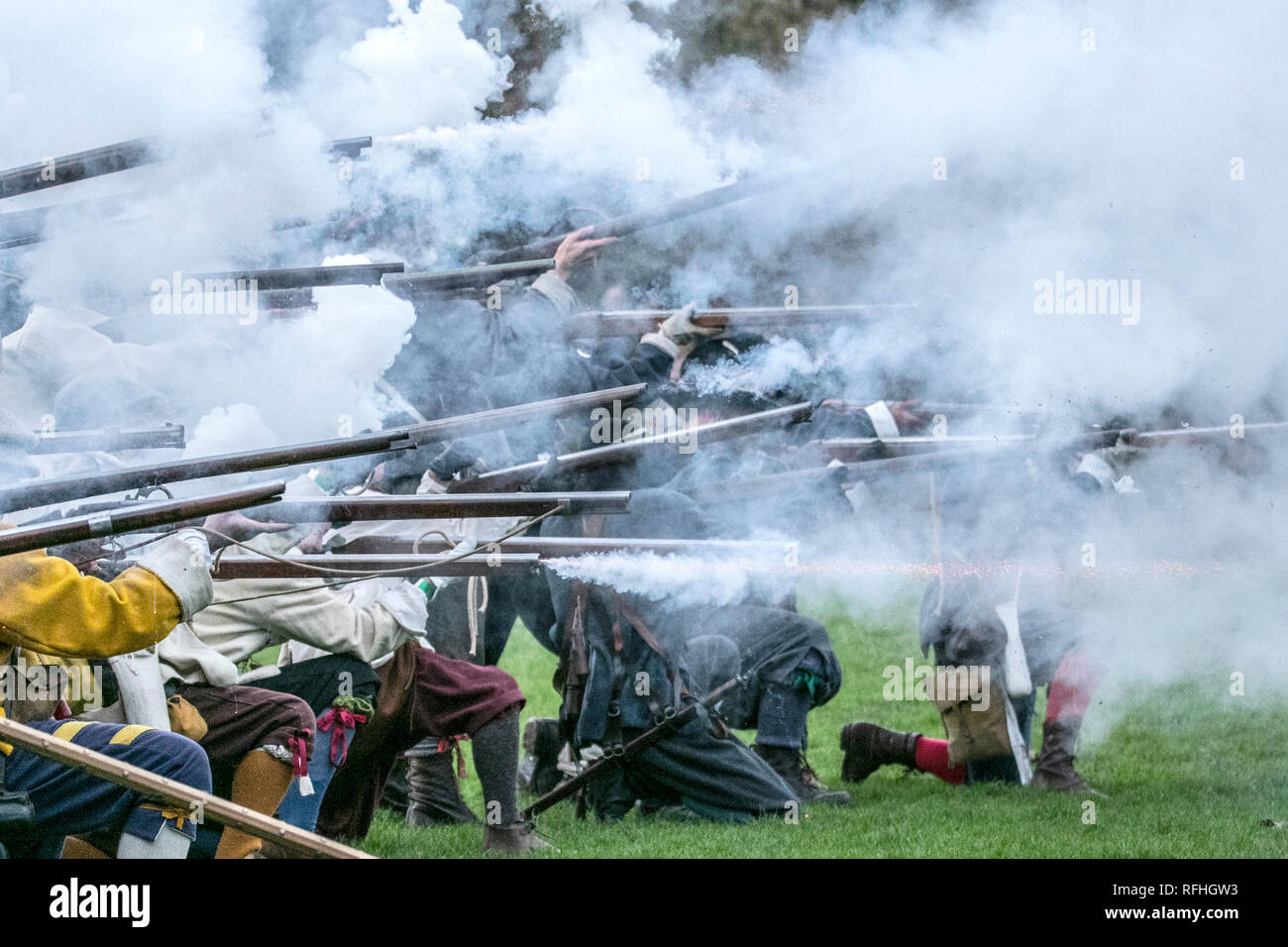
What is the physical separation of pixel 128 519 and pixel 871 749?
3.95 meters

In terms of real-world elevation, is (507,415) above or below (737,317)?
below

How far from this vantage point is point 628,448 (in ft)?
17.2

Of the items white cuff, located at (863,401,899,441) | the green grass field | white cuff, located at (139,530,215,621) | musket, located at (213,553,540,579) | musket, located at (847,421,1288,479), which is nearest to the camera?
white cuff, located at (139,530,215,621)

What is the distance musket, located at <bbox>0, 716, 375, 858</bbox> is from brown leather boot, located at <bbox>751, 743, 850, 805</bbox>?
2.77 metres

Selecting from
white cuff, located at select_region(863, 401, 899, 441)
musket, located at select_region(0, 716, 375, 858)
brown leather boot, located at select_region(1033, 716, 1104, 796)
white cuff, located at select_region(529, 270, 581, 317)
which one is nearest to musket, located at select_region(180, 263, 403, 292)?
white cuff, located at select_region(529, 270, 581, 317)

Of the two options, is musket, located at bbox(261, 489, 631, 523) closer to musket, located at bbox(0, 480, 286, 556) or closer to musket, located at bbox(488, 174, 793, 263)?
musket, located at bbox(0, 480, 286, 556)

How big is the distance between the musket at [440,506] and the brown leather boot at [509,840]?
4.21 feet

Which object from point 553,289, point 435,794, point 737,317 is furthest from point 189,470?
point 737,317

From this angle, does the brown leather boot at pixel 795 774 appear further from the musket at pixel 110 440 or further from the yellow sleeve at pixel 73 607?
the yellow sleeve at pixel 73 607

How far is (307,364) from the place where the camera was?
→ 4855mm

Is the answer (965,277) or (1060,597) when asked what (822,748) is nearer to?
(1060,597)

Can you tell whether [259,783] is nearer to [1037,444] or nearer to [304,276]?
[304,276]

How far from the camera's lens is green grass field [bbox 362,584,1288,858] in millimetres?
4809

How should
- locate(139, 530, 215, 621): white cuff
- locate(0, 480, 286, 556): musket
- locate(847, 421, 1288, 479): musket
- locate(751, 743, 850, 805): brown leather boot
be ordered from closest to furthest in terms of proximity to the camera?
1. locate(0, 480, 286, 556): musket
2. locate(139, 530, 215, 621): white cuff
3. locate(847, 421, 1288, 479): musket
4. locate(751, 743, 850, 805): brown leather boot
